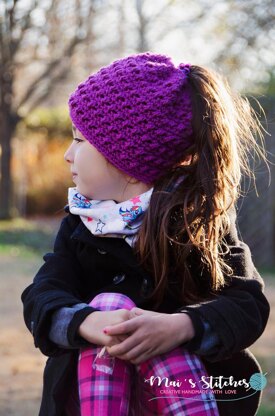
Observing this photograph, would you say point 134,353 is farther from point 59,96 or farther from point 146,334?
point 59,96

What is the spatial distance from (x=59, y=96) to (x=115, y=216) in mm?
15756

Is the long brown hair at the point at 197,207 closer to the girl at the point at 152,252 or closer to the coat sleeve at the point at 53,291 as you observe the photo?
the girl at the point at 152,252

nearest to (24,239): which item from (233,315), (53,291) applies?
(53,291)

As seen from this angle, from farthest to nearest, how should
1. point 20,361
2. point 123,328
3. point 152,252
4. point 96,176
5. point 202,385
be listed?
1. point 20,361
2. point 96,176
3. point 152,252
4. point 202,385
5. point 123,328

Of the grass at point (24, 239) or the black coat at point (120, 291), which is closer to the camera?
the black coat at point (120, 291)

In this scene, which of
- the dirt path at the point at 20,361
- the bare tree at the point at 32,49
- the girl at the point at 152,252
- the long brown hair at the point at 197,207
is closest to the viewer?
the girl at the point at 152,252

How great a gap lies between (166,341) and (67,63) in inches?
554

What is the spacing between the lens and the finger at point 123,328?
5.93ft

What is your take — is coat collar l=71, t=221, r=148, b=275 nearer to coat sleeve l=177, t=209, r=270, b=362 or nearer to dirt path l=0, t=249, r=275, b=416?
coat sleeve l=177, t=209, r=270, b=362

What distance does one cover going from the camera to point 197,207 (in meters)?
2.06

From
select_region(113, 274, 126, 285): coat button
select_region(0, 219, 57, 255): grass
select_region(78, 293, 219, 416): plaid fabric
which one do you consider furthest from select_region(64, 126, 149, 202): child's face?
select_region(0, 219, 57, 255): grass

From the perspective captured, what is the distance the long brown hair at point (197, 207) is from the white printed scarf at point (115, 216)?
32mm

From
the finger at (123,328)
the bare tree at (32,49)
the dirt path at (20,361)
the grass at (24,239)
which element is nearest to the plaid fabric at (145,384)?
the finger at (123,328)

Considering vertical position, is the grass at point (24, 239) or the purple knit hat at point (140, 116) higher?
the purple knit hat at point (140, 116)
